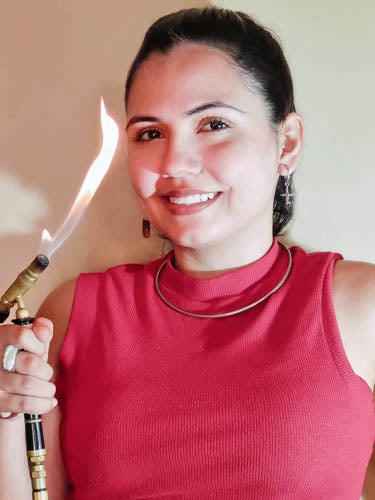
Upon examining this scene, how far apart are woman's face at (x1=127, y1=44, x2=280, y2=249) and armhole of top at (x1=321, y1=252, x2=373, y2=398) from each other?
204mm

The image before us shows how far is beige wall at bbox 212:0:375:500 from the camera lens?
4.25 ft

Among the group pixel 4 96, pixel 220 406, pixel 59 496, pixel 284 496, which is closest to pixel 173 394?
pixel 220 406

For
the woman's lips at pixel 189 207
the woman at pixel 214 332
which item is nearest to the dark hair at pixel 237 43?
the woman at pixel 214 332

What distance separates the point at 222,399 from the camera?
1.00 meters

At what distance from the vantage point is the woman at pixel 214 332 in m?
0.98

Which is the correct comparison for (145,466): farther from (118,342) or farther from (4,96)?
(4,96)

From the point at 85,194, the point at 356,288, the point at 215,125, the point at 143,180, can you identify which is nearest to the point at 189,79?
the point at 215,125

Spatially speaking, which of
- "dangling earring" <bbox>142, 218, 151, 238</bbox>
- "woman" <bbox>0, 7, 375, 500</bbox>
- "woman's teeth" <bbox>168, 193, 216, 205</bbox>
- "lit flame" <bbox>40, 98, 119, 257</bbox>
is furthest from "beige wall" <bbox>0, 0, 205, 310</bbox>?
"lit flame" <bbox>40, 98, 119, 257</bbox>

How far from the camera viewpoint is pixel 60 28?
1415 mm

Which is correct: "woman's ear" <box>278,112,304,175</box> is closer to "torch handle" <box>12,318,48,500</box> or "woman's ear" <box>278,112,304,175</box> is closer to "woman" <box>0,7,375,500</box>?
"woman" <box>0,7,375,500</box>

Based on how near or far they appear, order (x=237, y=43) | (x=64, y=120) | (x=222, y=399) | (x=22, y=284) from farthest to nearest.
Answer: (x=64, y=120), (x=237, y=43), (x=222, y=399), (x=22, y=284)

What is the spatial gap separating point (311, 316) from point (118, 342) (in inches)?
14.6

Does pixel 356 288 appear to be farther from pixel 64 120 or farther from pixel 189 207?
pixel 64 120

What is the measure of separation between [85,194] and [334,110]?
0.75m
